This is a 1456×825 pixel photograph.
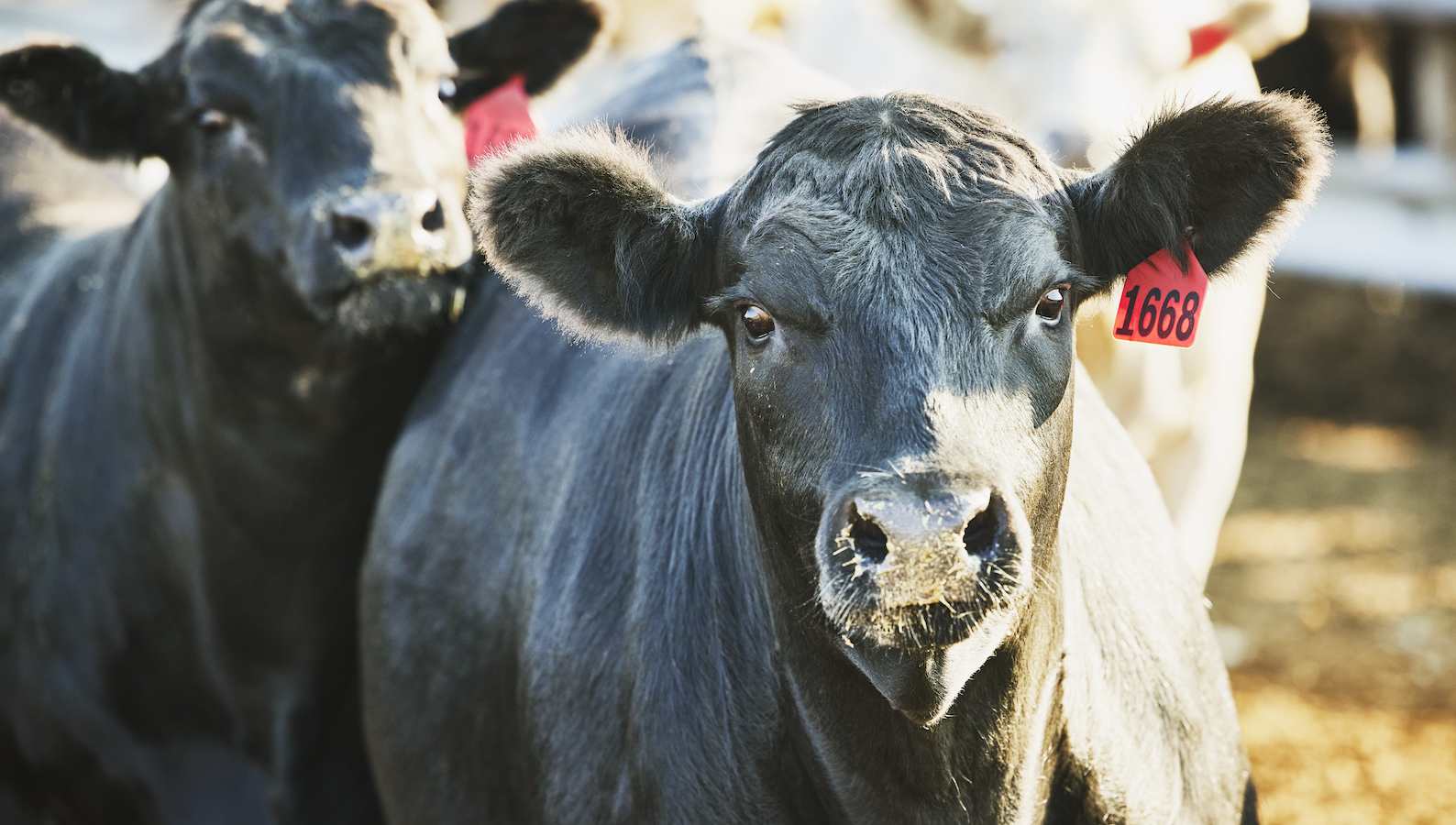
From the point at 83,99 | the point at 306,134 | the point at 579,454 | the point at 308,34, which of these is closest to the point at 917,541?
the point at 579,454

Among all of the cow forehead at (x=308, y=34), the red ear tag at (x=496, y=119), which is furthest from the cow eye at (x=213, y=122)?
the red ear tag at (x=496, y=119)

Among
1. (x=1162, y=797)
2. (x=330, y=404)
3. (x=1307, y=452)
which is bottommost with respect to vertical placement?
(x=1307, y=452)

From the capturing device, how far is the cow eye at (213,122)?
133 inches

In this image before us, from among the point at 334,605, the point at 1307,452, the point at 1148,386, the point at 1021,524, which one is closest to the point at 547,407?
the point at 334,605

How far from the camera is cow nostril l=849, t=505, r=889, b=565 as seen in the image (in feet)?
6.12

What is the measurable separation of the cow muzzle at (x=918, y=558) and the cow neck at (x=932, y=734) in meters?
0.26

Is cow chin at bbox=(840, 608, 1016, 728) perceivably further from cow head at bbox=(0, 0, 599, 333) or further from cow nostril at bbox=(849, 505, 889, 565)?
cow head at bbox=(0, 0, 599, 333)

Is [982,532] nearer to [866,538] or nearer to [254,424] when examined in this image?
[866,538]

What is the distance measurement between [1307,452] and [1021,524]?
705 cm

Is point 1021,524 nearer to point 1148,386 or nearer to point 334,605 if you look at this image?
point 334,605

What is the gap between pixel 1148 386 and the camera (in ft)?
16.5

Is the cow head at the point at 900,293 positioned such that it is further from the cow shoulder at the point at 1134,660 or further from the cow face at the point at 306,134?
the cow face at the point at 306,134

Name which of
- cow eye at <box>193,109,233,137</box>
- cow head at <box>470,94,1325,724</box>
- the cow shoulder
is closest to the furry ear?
cow eye at <box>193,109,233,137</box>

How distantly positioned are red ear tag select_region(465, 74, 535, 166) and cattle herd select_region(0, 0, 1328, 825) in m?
0.07
